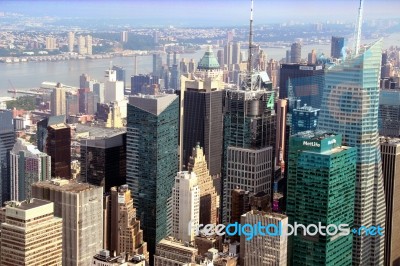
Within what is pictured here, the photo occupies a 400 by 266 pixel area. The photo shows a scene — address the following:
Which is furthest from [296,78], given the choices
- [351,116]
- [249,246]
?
[249,246]

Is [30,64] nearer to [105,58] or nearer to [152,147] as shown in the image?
[105,58]

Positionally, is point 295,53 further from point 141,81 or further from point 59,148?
point 59,148

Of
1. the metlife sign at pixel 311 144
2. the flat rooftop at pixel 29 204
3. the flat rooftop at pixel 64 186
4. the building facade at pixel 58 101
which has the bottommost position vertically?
the flat rooftop at pixel 64 186

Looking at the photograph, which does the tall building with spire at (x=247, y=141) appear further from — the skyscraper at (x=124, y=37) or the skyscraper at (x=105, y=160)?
the skyscraper at (x=124, y=37)

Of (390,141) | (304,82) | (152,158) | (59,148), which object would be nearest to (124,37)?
(59,148)

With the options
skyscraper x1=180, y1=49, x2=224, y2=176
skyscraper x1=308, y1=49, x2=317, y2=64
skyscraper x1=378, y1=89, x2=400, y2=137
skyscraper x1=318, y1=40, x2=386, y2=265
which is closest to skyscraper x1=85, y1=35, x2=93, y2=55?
skyscraper x1=180, y1=49, x2=224, y2=176

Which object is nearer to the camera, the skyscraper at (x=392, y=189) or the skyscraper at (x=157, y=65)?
the skyscraper at (x=392, y=189)

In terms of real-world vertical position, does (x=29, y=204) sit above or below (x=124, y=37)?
below

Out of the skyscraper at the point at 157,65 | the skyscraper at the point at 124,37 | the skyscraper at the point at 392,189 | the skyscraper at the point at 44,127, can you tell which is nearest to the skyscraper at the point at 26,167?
the skyscraper at the point at 44,127
